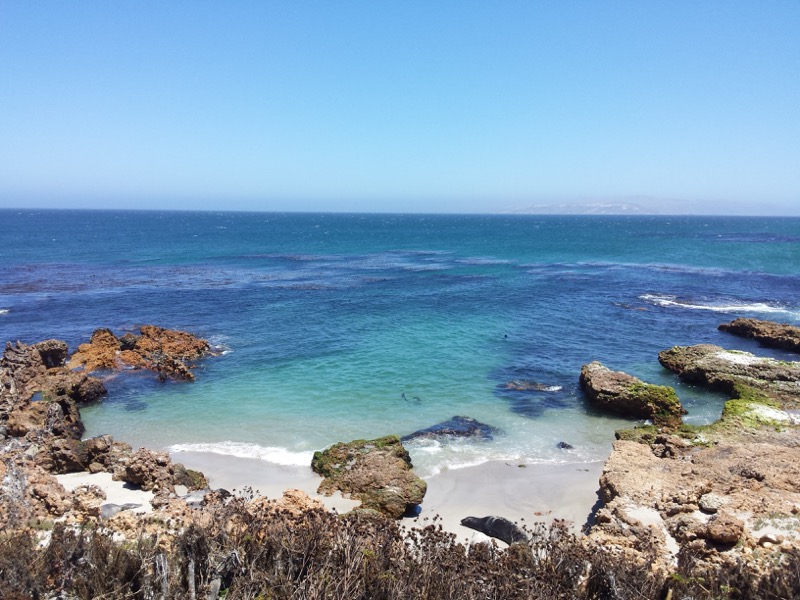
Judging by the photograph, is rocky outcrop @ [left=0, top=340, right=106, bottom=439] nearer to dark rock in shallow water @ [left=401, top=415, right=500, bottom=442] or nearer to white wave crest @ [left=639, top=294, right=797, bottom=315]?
dark rock in shallow water @ [left=401, top=415, right=500, bottom=442]

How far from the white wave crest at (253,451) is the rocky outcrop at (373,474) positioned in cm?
84

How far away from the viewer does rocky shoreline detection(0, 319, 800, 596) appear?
9.50m

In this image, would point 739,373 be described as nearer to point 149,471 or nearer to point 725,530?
point 725,530

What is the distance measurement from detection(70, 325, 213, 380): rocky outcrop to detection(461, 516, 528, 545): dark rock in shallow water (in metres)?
16.2

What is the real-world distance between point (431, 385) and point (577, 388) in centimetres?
629

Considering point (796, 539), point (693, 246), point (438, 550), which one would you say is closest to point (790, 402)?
point (796, 539)

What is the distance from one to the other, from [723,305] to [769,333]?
12.4m

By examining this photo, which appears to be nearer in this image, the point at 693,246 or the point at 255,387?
the point at 255,387

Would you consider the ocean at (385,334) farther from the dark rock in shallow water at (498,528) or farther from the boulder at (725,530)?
the boulder at (725,530)

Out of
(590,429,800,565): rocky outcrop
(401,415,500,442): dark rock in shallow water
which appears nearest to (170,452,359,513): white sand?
(401,415,500,442): dark rock in shallow water

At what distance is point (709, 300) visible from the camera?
43.2 meters

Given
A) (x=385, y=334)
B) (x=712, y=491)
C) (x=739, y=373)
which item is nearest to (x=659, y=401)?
(x=739, y=373)

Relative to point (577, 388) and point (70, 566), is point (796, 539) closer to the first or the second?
point (70, 566)

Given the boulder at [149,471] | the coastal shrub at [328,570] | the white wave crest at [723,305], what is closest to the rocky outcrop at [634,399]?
the coastal shrub at [328,570]
